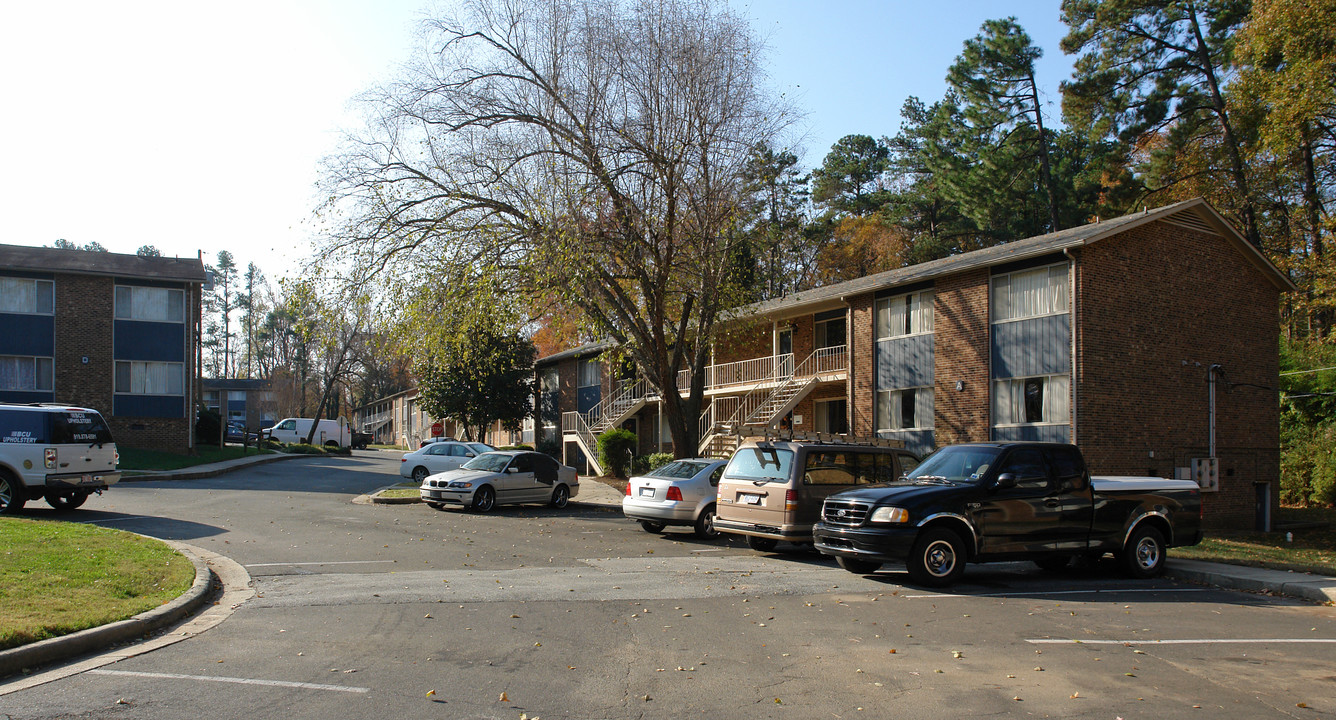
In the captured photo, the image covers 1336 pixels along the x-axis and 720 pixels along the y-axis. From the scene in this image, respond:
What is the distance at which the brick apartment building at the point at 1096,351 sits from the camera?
74.4 ft

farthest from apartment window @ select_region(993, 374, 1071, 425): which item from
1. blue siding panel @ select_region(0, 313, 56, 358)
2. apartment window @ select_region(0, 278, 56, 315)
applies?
apartment window @ select_region(0, 278, 56, 315)

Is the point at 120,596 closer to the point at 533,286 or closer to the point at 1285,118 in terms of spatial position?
the point at 533,286

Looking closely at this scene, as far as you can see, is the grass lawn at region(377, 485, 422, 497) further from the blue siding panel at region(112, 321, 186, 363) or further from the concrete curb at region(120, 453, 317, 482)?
the blue siding panel at region(112, 321, 186, 363)

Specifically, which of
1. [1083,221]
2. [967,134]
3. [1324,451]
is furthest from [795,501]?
[967,134]

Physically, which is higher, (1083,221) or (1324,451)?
(1083,221)

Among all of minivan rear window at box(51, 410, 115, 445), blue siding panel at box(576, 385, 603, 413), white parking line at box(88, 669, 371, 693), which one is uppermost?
blue siding panel at box(576, 385, 603, 413)

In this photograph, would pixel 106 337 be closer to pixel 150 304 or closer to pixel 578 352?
pixel 150 304

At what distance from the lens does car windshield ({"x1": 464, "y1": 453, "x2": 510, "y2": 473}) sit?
22.0 metres

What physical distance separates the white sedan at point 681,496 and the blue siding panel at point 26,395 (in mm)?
27691

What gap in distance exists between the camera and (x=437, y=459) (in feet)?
96.8

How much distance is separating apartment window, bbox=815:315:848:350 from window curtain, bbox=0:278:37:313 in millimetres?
28524

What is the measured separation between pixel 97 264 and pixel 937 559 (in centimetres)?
3507

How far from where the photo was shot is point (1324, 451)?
105ft

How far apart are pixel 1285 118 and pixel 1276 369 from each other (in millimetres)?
7274
